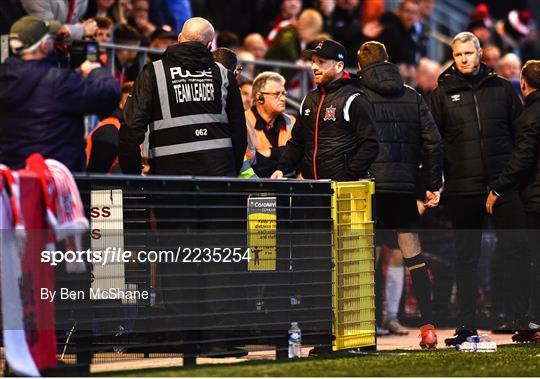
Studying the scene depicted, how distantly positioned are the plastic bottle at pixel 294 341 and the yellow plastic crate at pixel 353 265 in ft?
1.31

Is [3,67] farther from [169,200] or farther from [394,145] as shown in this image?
[394,145]

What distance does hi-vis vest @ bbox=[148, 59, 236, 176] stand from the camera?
11070 mm

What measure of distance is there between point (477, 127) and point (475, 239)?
0.97m

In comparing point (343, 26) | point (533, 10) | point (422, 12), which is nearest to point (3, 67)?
point (343, 26)

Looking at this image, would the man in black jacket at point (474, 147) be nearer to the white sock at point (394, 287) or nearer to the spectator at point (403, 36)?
the white sock at point (394, 287)

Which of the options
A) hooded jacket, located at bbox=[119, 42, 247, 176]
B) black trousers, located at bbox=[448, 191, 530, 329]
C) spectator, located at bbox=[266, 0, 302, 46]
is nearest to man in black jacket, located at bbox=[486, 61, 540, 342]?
black trousers, located at bbox=[448, 191, 530, 329]

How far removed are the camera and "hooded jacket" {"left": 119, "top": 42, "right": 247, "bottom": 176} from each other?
449 mm

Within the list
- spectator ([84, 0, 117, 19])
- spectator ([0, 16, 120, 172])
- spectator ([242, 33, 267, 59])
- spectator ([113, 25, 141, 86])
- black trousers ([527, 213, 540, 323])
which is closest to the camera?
spectator ([0, 16, 120, 172])

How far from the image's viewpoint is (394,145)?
1288cm

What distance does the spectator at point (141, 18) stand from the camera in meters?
16.7

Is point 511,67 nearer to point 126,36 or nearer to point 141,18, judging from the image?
point 141,18

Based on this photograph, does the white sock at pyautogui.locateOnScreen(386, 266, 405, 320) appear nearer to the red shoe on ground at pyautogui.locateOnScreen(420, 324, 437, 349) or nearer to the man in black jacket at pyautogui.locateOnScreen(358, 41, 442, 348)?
the man in black jacket at pyautogui.locateOnScreen(358, 41, 442, 348)

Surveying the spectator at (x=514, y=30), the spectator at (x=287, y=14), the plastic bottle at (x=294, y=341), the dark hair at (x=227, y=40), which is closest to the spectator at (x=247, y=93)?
the dark hair at (x=227, y=40)

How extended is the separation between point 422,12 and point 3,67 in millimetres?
12619
